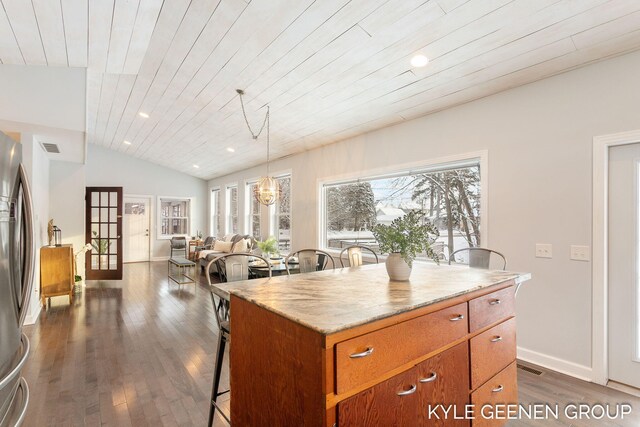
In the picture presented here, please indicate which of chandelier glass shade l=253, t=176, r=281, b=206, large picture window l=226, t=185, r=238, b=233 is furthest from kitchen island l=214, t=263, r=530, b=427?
large picture window l=226, t=185, r=238, b=233

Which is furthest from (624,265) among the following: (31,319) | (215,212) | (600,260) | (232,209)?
(215,212)

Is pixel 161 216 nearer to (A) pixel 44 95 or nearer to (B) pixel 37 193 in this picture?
(B) pixel 37 193

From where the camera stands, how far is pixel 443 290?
1.60 metres

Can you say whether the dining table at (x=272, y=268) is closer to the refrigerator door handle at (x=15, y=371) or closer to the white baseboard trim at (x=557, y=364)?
the refrigerator door handle at (x=15, y=371)

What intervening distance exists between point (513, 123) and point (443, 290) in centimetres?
228

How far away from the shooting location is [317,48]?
2.89 meters

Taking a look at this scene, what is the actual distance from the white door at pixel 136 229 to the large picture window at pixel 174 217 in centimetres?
41

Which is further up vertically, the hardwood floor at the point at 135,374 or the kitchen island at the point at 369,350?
the kitchen island at the point at 369,350

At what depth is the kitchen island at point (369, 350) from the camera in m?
1.08

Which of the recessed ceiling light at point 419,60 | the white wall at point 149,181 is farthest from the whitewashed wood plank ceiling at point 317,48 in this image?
the white wall at point 149,181

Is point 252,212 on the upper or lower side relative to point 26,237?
upper

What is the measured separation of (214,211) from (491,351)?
31.3ft

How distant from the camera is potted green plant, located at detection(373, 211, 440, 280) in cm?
182

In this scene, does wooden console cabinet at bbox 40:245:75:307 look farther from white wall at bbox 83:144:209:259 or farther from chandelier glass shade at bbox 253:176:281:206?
white wall at bbox 83:144:209:259
